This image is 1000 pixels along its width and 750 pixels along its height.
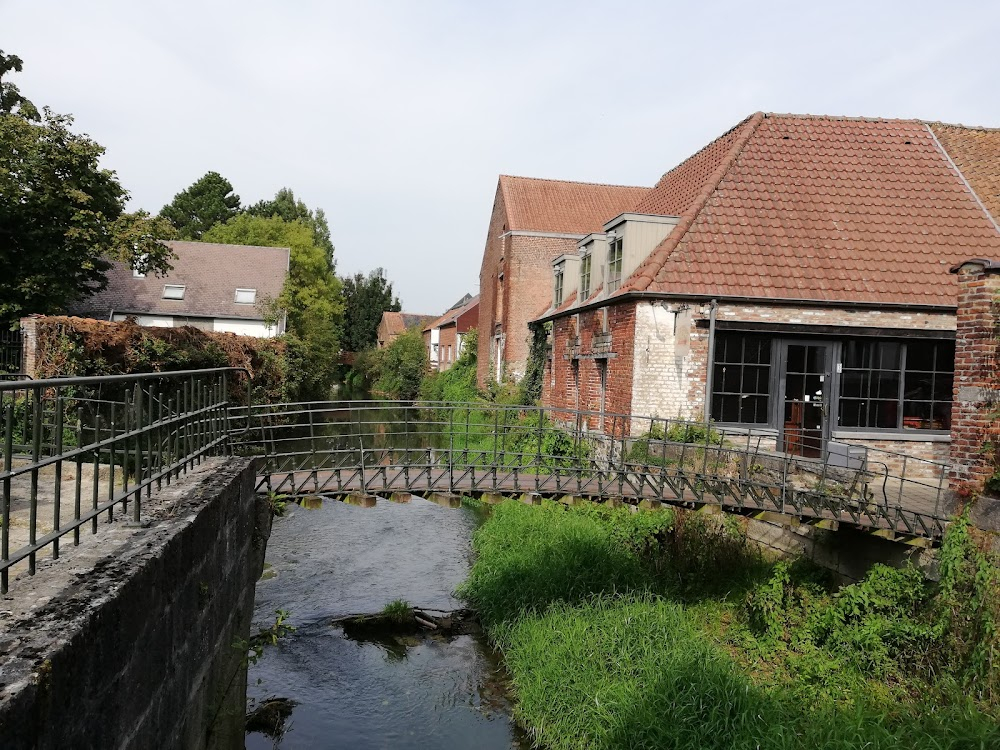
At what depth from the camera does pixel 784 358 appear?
42.6ft

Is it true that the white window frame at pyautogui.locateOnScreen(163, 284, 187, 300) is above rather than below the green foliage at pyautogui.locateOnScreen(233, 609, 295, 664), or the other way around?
above

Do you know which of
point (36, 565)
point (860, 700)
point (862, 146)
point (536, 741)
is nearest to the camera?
point (36, 565)

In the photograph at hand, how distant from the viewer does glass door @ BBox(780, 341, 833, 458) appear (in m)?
13.0

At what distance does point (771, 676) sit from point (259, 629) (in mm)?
6027

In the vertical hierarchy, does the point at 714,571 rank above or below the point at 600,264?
below

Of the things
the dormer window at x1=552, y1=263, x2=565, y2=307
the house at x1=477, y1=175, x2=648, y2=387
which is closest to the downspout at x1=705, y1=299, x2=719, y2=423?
the dormer window at x1=552, y1=263, x2=565, y2=307

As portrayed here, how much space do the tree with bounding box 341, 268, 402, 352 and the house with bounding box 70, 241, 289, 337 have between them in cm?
2855

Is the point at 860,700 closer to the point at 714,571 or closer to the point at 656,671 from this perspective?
the point at 656,671

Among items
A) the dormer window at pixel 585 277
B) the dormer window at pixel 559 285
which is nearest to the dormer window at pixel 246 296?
the dormer window at pixel 559 285

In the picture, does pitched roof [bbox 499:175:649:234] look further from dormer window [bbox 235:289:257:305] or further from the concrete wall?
the concrete wall

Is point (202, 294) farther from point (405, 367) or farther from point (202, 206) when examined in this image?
point (202, 206)

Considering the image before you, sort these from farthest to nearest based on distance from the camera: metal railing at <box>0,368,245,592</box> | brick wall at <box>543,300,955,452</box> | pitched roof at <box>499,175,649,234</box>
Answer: pitched roof at <box>499,175,649,234</box> → brick wall at <box>543,300,955,452</box> → metal railing at <box>0,368,245,592</box>

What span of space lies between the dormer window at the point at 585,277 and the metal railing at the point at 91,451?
9.99 m

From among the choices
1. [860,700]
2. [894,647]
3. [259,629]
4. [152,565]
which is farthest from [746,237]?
[152,565]
